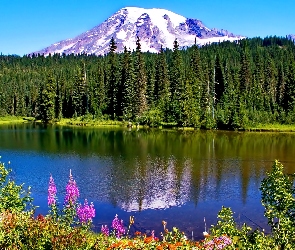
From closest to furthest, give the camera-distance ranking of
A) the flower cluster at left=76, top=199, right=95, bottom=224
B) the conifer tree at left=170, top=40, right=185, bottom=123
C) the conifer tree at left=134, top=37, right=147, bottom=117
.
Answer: the flower cluster at left=76, top=199, right=95, bottom=224 < the conifer tree at left=170, top=40, right=185, bottom=123 < the conifer tree at left=134, top=37, right=147, bottom=117

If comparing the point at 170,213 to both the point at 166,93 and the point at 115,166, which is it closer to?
the point at 115,166

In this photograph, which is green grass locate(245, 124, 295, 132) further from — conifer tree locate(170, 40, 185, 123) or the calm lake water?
the calm lake water

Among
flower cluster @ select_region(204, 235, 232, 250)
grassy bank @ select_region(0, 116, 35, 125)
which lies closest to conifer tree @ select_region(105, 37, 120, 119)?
grassy bank @ select_region(0, 116, 35, 125)

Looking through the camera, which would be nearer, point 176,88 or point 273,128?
point 273,128

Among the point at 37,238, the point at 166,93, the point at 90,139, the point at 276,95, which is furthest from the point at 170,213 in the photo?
the point at 276,95

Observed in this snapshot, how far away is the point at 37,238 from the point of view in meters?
8.52

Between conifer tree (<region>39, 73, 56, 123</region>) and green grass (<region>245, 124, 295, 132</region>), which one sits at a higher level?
conifer tree (<region>39, 73, 56, 123</region>)

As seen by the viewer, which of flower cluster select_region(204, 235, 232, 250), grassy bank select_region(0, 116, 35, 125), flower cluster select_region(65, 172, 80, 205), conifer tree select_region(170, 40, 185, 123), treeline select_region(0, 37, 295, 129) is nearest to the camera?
flower cluster select_region(204, 235, 232, 250)

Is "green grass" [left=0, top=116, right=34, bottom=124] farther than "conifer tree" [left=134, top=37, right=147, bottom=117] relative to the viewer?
Yes

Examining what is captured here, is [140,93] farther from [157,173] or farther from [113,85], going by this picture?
[157,173]

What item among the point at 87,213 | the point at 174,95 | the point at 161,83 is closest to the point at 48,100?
the point at 161,83

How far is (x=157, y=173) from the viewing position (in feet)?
118

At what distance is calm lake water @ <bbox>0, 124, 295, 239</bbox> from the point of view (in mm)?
23828

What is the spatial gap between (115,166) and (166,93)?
5995 cm
